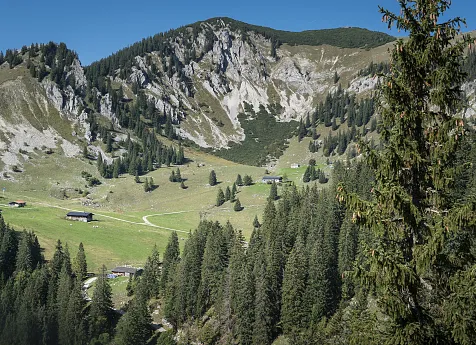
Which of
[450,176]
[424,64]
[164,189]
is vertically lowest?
[164,189]

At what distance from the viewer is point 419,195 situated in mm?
13219

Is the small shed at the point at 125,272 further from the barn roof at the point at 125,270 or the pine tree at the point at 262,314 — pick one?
the pine tree at the point at 262,314

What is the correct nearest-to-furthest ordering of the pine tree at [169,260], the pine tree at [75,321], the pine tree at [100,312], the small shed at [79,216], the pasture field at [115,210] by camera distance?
the pine tree at [75,321] < the pine tree at [100,312] < the pine tree at [169,260] < the pasture field at [115,210] < the small shed at [79,216]

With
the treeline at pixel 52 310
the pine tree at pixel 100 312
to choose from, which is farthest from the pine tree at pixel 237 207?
the pine tree at pixel 100 312

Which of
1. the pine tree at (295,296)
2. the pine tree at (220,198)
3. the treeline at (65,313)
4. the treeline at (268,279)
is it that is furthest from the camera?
the pine tree at (220,198)

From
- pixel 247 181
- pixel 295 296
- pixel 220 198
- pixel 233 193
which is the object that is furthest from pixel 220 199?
pixel 295 296

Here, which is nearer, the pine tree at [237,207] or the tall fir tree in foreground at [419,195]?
the tall fir tree in foreground at [419,195]

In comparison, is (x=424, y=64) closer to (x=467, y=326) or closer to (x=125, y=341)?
(x=467, y=326)

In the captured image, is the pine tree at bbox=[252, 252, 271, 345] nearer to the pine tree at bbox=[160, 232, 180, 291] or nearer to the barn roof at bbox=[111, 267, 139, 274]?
the pine tree at bbox=[160, 232, 180, 291]

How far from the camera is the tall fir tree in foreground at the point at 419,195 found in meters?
12.2

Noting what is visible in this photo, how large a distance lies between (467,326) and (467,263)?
6.76ft

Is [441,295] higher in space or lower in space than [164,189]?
higher

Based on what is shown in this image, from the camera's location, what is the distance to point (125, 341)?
6656 centimetres

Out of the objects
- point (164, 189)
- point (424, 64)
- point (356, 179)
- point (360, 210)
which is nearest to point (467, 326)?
point (360, 210)
